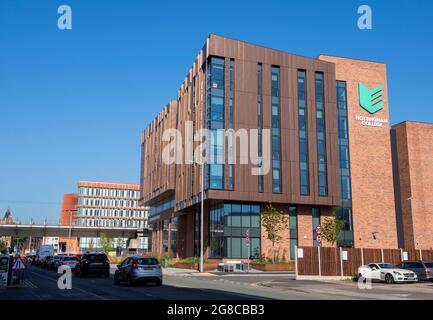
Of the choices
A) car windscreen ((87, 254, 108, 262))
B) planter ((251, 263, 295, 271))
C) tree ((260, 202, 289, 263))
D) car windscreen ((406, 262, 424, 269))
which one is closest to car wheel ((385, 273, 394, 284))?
car windscreen ((406, 262, 424, 269))

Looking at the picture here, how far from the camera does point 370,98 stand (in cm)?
6638

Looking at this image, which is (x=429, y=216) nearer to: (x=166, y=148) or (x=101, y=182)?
(x=166, y=148)

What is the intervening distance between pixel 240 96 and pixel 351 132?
57.1 ft

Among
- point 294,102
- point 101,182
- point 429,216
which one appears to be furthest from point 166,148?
point 101,182

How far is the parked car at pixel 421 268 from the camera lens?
29956 millimetres

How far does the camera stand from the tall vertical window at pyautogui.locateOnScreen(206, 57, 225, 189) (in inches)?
2151

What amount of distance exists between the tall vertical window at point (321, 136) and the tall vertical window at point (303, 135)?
186 centimetres

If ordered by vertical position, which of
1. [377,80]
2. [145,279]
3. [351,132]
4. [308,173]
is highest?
[377,80]

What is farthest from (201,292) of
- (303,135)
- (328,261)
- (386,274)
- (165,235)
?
(165,235)

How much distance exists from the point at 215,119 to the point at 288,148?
1006 cm

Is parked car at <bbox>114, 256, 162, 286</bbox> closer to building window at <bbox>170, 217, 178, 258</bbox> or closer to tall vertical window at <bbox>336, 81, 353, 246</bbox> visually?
tall vertical window at <bbox>336, 81, 353, 246</bbox>

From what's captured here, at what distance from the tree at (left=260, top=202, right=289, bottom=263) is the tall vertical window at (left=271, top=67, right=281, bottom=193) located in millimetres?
2977

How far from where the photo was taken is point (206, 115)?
56.6 metres

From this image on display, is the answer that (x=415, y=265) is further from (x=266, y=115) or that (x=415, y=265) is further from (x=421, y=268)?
(x=266, y=115)
